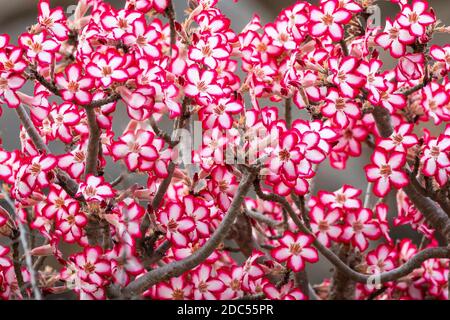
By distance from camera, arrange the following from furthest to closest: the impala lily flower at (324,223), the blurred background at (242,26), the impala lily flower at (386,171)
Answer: the blurred background at (242,26) → the impala lily flower at (324,223) → the impala lily flower at (386,171)

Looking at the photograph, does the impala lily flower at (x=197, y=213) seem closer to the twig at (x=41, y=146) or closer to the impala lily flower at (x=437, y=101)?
the twig at (x=41, y=146)

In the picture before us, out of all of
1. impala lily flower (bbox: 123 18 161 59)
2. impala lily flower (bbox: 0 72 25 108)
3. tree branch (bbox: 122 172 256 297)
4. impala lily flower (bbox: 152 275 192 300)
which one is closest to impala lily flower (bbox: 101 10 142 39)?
impala lily flower (bbox: 123 18 161 59)

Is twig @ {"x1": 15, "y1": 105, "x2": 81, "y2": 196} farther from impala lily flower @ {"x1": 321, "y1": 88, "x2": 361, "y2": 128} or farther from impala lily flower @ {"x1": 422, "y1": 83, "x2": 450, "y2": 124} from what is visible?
impala lily flower @ {"x1": 422, "y1": 83, "x2": 450, "y2": 124}

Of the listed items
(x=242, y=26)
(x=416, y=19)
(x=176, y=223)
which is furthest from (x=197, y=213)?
(x=242, y=26)

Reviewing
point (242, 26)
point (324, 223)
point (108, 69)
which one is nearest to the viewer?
point (108, 69)

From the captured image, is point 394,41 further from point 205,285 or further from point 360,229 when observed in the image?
point 205,285

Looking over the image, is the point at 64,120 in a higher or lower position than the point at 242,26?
lower

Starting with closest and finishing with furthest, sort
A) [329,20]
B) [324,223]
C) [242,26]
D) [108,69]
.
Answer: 1. [108,69]
2. [329,20]
3. [324,223]
4. [242,26]

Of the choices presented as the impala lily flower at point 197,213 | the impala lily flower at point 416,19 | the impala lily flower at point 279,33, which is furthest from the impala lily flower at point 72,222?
the impala lily flower at point 416,19
